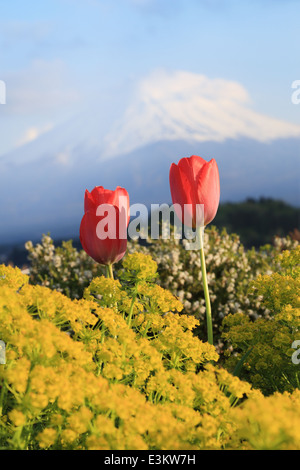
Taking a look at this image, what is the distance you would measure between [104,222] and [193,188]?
43cm

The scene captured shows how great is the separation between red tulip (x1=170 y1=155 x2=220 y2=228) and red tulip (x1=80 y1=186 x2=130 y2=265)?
0.25 m

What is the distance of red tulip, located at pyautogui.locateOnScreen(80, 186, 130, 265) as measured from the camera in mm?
2324

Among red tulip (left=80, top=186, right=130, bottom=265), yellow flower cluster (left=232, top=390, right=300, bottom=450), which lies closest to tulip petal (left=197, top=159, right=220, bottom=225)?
red tulip (left=80, top=186, right=130, bottom=265)

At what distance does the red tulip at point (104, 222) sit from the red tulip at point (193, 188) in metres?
0.25

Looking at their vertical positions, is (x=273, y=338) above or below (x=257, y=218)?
below

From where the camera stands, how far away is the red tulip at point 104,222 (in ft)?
7.63

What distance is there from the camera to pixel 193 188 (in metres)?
2.32

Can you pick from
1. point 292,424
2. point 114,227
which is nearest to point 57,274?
point 114,227
